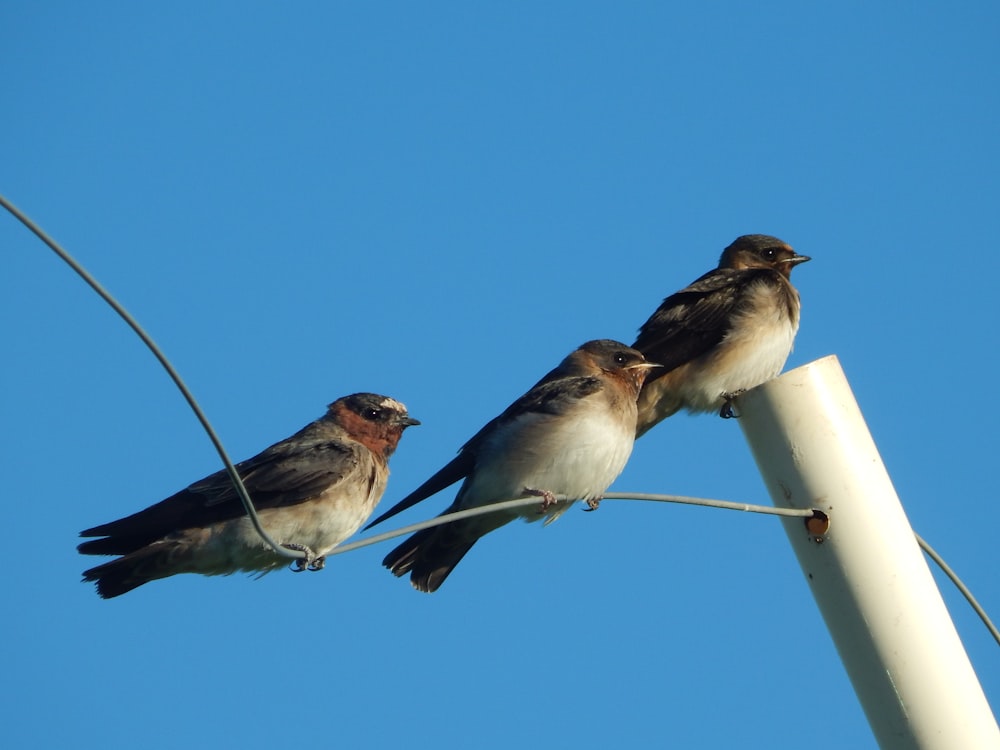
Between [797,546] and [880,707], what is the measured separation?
2.66ft

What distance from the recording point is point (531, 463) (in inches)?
347

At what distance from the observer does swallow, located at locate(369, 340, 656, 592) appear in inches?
345

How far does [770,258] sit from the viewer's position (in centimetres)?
1175

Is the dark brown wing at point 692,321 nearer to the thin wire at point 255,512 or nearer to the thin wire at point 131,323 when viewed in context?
the thin wire at point 255,512

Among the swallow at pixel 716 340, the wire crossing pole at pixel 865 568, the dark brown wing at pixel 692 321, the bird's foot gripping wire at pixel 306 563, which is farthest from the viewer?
the dark brown wing at pixel 692 321

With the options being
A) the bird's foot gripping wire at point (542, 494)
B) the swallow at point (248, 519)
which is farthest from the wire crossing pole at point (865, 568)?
the swallow at point (248, 519)

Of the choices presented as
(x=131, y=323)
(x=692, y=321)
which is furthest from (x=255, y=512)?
(x=692, y=321)

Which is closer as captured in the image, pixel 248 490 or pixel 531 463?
pixel 531 463

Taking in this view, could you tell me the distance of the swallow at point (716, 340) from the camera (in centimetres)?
1019

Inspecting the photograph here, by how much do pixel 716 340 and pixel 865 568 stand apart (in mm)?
4454

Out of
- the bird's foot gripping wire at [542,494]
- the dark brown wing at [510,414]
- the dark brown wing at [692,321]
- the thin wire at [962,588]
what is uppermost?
the dark brown wing at [692,321]

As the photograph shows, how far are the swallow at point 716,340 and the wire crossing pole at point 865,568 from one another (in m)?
3.58

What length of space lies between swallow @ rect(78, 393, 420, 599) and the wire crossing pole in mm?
3567

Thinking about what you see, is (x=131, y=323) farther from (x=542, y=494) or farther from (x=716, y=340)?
(x=716, y=340)
